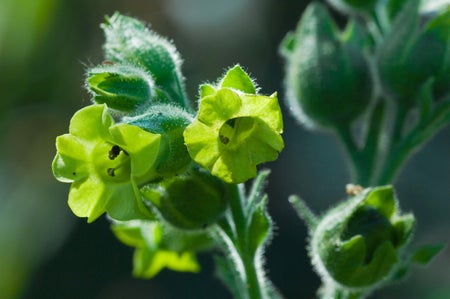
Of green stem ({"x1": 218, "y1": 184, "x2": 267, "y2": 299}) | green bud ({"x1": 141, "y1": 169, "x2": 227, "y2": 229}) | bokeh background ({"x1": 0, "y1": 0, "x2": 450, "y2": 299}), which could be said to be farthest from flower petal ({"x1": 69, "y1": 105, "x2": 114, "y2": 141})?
bokeh background ({"x1": 0, "y1": 0, "x2": 450, "y2": 299})

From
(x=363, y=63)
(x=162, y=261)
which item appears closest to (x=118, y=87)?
(x=162, y=261)

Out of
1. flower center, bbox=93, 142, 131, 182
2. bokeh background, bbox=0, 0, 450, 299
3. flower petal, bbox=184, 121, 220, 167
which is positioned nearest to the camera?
flower petal, bbox=184, 121, 220, 167

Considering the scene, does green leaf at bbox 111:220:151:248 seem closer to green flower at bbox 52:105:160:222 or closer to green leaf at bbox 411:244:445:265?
green flower at bbox 52:105:160:222

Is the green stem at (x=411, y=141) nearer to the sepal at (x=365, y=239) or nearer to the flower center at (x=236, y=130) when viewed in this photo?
the sepal at (x=365, y=239)

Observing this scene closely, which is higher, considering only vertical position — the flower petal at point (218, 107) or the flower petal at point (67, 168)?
the flower petal at point (67, 168)

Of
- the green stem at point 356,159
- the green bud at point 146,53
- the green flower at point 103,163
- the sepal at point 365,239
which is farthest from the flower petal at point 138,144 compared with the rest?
the green stem at point 356,159

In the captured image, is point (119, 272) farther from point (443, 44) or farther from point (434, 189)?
point (443, 44)

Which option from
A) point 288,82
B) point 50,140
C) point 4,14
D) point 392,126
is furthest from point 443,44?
point 50,140
